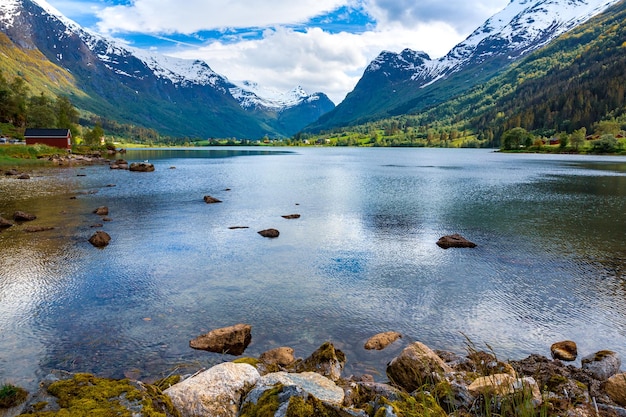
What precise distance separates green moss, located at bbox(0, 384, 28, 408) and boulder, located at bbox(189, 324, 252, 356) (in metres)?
6.06

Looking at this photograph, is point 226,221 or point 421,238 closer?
point 421,238

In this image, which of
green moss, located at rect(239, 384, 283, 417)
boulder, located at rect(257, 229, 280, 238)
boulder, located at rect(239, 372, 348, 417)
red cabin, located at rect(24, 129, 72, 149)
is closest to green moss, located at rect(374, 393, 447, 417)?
boulder, located at rect(239, 372, 348, 417)

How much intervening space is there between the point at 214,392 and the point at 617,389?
39.1 ft

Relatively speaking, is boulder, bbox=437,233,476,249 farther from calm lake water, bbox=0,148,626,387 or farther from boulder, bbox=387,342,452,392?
boulder, bbox=387,342,452,392

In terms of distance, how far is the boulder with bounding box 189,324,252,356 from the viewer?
52.8ft

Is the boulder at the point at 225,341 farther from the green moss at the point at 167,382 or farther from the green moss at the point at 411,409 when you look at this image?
the green moss at the point at 411,409

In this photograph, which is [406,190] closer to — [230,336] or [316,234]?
[316,234]

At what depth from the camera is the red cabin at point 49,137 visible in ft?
486

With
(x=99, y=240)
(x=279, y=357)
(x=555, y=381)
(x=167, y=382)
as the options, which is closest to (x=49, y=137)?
(x=99, y=240)

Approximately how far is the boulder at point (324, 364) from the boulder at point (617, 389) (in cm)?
835

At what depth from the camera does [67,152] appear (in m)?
150

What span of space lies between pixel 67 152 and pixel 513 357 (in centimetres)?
16985

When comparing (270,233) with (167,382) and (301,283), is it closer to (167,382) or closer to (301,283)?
(301,283)

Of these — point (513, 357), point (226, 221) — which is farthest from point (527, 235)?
point (226, 221)
